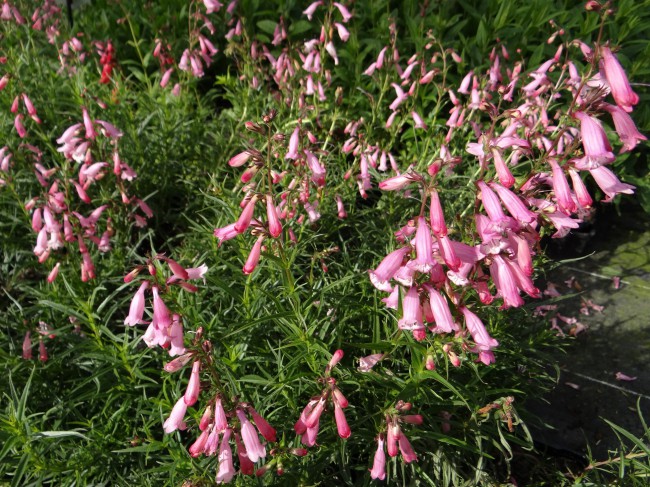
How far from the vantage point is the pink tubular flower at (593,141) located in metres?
1.81

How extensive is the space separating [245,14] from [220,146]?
1864mm

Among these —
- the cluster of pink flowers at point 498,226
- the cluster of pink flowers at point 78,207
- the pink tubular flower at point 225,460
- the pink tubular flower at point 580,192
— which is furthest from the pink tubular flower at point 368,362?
the cluster of pink flowers at point 78,207

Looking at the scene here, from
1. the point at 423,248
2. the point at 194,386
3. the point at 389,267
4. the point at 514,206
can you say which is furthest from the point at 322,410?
the point at 514,206

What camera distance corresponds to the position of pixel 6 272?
149 inches

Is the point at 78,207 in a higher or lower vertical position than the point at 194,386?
lower

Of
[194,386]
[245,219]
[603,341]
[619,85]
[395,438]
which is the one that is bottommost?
[603,341]

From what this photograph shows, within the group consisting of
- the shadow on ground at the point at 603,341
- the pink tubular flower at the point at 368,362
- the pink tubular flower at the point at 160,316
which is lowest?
the shadow on ground at the point at 603,341

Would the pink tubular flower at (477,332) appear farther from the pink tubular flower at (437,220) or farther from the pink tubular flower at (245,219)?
the pink tubular flower at (245,219)

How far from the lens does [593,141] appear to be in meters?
1.81

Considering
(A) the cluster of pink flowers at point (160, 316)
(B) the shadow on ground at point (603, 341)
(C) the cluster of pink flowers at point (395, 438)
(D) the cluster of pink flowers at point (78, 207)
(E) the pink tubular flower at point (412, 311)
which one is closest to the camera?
(E) the pink tubular flower at point (412, 311)

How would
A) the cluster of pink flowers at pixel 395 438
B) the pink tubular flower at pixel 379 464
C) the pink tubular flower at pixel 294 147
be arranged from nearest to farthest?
the cluster of pink flowers at pixel 395 438
the pink tubular flower at pixel 379 464
the pink tubular flower at pixel 294 147

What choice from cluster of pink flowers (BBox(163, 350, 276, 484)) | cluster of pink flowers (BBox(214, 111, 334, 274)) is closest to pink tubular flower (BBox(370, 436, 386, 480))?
cluster of pink flowers (BBox(163, 350, 276, 484))

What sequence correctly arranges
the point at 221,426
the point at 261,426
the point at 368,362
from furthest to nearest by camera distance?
the point at 368,362 → the point at 261,426 → the point at 221,426

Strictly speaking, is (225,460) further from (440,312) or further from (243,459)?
(440,312)
